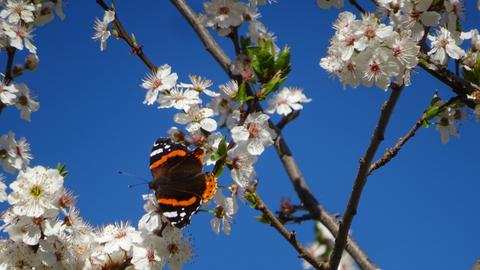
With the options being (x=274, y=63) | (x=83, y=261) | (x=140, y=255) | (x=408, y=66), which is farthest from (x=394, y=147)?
(x=83, y=261)

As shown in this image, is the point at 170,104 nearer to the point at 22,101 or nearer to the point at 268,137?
the point at 268,137

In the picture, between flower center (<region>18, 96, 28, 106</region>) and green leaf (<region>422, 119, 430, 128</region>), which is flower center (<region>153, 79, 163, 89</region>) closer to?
flower center (<region>18, 96, 28, 106</region>)

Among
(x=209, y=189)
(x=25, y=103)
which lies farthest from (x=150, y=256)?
(x=25, y=103)

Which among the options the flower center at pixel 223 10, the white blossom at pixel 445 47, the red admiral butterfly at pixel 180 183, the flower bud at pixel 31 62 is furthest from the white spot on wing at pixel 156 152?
the white blossom at pixel 445 47

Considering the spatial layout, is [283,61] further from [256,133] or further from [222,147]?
[222,147]

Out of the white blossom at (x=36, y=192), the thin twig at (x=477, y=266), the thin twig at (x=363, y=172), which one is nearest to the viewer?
the thin twig at (x=363, y=172)

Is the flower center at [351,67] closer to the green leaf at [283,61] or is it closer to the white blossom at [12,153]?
the green leaf at [283,61]

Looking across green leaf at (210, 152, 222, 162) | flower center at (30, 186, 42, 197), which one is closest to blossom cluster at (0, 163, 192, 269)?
flower center at (30, 186, 42, 197)

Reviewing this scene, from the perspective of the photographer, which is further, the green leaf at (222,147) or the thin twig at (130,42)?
the thin twig at (130,42)

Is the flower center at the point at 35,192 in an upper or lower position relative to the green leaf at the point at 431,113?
lower
